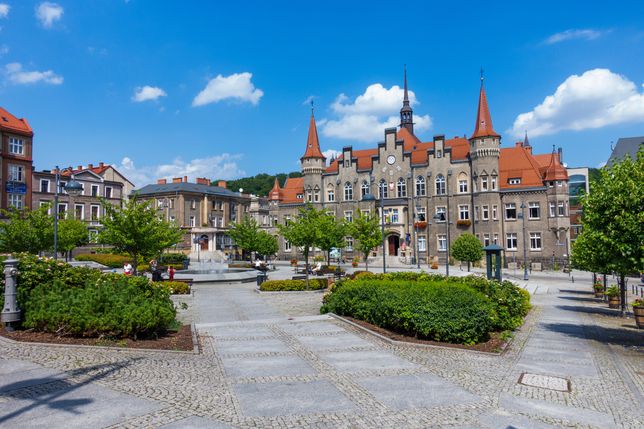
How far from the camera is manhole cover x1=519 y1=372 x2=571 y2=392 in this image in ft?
29.4

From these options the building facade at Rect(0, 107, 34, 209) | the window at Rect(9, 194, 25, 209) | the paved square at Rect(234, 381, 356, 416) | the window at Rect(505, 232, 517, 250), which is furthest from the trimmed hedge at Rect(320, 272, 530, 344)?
the window at Rect(9, 194, 25, 209)

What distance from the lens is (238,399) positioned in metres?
7.96

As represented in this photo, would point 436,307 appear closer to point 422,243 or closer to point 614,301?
point 614,301

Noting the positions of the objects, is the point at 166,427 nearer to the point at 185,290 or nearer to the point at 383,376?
the point at 383,376

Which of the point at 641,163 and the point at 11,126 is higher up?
the point at 11,126

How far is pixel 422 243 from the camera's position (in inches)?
2308

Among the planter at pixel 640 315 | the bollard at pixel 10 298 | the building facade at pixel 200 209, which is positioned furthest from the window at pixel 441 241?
the bollard at pixel 10 298

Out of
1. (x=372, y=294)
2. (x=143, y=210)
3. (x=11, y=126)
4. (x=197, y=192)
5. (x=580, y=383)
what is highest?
(x=11, y=126)

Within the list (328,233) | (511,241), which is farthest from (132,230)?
(511,241)

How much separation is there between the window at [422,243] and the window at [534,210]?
1265 centimetres

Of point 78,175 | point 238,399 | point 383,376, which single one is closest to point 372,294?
point 383,376

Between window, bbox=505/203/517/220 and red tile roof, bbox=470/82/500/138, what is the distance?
837 centimetres

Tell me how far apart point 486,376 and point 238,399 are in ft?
17.1

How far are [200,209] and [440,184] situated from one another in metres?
39.9
